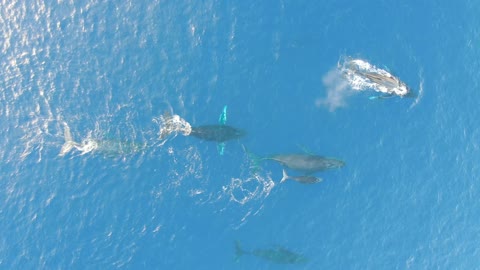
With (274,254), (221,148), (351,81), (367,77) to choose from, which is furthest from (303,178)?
(367,77)

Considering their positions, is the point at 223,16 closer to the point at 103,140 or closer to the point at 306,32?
the point at 306,32

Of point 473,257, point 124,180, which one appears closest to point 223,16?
point 124,180

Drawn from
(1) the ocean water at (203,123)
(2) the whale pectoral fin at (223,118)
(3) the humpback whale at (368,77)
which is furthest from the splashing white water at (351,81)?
(2) the whale pectoral fin at (223,118)

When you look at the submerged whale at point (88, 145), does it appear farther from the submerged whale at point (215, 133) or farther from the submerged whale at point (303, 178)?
the submerged whale at point (303, 178)

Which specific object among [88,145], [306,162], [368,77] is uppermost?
[368,77]

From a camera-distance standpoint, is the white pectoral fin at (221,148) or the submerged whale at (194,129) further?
the white pectoral fin at (221,148)

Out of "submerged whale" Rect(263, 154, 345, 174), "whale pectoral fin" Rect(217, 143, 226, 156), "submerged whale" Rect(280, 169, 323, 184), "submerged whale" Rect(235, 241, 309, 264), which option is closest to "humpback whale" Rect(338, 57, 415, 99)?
"submerged whale" Rect(263, 154, 345, 174)

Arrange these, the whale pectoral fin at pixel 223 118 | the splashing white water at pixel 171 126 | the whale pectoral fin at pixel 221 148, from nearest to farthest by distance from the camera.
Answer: the splashing white water at pixel 171 126, the whale pectoral fin at pixel 223 118, the whale pectoral fin at pixel 221 148

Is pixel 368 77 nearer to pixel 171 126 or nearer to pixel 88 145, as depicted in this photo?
pixel 171 126
